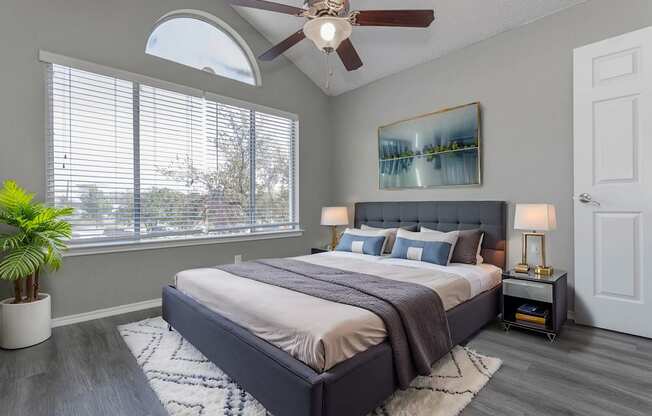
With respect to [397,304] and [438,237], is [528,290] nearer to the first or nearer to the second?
[438,237]

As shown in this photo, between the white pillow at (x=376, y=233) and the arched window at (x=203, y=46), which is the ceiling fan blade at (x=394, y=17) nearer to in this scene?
the white pillow at (x=376, y=233)

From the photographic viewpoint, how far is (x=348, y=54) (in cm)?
272

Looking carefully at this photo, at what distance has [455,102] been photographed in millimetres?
3719

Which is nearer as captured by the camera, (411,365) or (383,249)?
(411,365)

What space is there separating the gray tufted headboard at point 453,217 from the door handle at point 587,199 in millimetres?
645

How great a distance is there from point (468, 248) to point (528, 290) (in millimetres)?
614

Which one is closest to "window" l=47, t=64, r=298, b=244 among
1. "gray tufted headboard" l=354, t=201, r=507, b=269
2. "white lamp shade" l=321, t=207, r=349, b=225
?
"white lamp shade" l=321, t=207, r=349, b=225

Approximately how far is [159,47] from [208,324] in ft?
10.4

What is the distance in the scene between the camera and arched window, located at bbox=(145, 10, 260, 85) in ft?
12.0

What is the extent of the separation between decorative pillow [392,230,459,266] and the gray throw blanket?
0.86 metres

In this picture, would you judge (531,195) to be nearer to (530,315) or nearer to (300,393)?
(530,315)

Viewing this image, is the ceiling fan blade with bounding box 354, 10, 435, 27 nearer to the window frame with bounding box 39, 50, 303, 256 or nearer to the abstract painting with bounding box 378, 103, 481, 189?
the abstract painting with bounding box 378, 103, 481, 189

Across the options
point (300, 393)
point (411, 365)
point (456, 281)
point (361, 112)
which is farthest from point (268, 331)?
point (361, 112)

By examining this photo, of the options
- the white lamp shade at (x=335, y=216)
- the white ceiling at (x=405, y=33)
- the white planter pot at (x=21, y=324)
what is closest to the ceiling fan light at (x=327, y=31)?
the white ceiling at (x=405, y=33)
